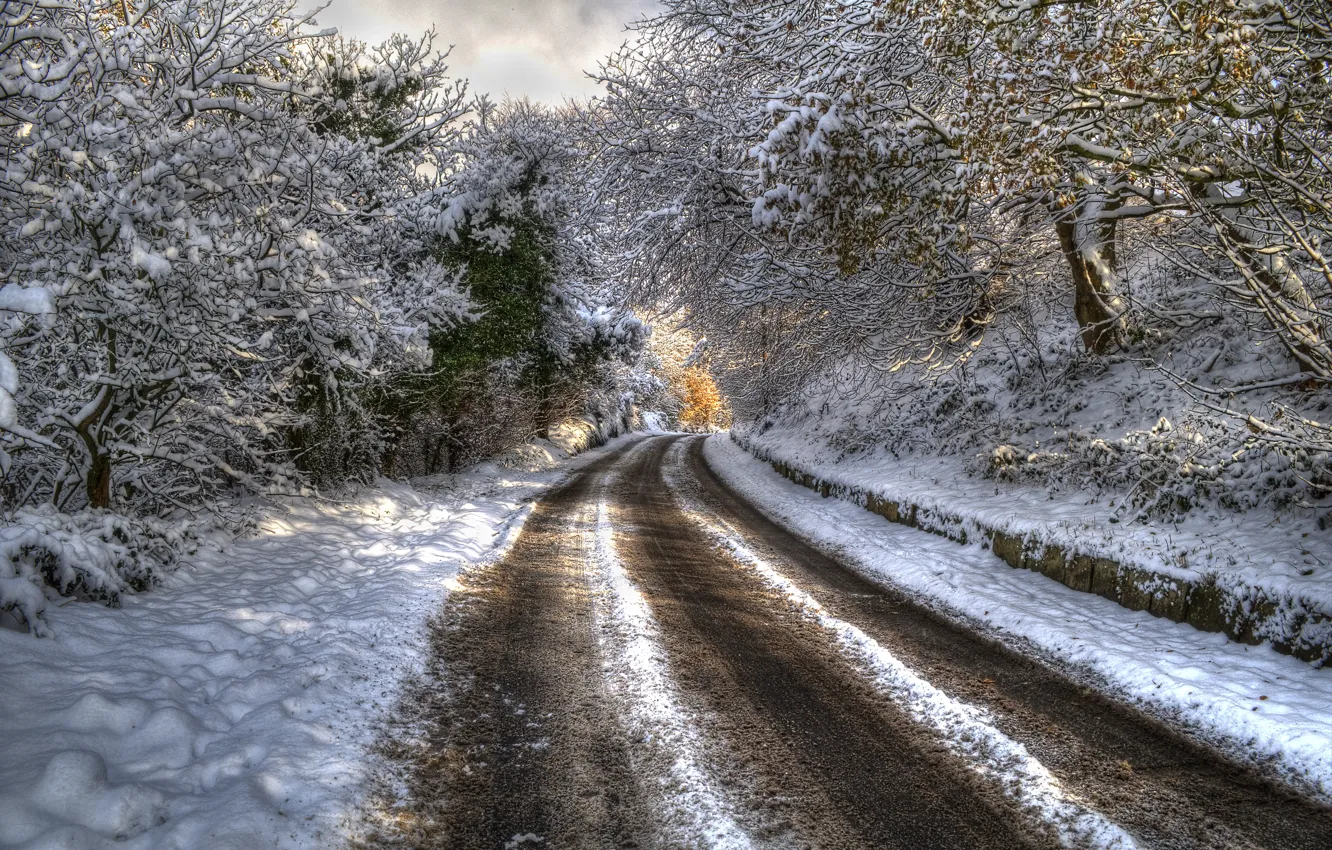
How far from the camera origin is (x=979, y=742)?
12.6 ft

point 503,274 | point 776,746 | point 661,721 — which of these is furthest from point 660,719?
point 503,274

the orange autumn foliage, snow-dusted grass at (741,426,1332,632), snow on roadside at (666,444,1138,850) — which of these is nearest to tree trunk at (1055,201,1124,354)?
snow-dusted grass at (741,426,1332,632)

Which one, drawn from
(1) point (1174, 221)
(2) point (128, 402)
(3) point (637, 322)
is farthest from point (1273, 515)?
(3) point (637, 322)

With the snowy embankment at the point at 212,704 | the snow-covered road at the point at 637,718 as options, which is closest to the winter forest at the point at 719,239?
the snowy embankment at the point at 212,704

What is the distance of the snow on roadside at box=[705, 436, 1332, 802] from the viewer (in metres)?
3.79

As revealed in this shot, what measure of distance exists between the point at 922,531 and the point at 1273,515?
4.26 metres

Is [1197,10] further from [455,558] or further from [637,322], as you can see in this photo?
[637,322]

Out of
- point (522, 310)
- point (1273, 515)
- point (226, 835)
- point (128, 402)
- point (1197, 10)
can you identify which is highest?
point (1197, 10)

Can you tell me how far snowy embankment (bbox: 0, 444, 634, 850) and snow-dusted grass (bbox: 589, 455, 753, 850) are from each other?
1.49 metres

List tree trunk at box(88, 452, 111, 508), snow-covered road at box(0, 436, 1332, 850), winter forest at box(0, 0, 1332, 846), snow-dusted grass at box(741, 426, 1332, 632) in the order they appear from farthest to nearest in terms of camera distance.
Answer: tree trunk at box(88, 452, 111, 508), snow-dusted grass at box(741, 426, 1332, 632), winter forest at box(0, 0, 1332, 846), snow-covered road at box(0, 436, 1332, 850)

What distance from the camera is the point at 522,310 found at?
1529 centimetres

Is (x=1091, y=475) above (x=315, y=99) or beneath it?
beneath

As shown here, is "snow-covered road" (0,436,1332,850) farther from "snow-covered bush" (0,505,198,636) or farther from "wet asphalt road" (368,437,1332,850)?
"snow-covered bush" (0,505,198,636)

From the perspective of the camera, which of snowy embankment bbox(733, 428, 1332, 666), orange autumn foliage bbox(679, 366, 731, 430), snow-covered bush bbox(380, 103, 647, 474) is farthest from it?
orange autumn foliage bbox(679, 366, 731, 430)
